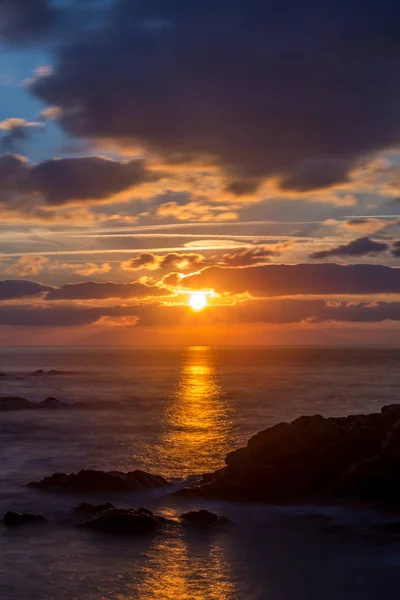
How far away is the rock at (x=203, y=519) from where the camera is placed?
32062 millimetres

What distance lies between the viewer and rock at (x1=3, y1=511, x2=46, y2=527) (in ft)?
105

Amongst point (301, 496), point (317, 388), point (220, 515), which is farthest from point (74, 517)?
point (317, 388)

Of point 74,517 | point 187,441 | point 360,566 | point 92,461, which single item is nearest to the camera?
point 360,566

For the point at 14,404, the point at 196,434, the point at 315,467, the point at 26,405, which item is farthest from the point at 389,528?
the point at 14,404

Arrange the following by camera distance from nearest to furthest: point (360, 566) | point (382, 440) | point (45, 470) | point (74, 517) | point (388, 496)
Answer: point (360, 566), point (74, 517), point (388, 496), point (382, 440), point (45, 470)

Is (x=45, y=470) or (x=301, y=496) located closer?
(x=301, y=496)

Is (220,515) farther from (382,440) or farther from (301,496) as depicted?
(382,440)

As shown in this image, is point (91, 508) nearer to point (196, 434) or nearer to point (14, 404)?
point (196, 434)

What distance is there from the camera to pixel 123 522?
3114 centimetres

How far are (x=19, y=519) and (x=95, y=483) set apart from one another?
718 centimetres

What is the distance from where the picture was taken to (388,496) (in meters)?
35.8

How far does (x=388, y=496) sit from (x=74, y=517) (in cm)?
1649

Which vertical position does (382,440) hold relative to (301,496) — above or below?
above

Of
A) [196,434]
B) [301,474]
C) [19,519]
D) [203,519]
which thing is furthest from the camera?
[196,434]
